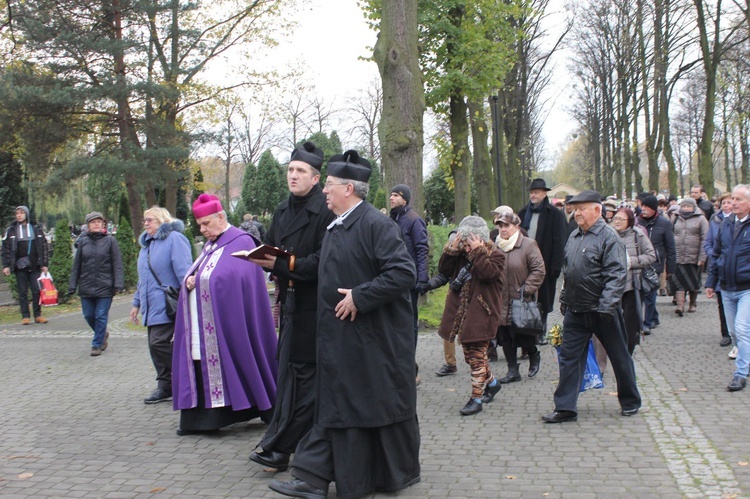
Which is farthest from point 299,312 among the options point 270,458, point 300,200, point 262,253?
point 270,458

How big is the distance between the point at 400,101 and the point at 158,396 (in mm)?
5861

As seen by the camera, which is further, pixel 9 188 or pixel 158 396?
pixel 9 188

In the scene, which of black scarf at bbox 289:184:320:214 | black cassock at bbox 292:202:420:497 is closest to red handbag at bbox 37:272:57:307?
black scarf at bbox 289:184:320:214

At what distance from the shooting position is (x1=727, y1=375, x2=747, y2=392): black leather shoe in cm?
756

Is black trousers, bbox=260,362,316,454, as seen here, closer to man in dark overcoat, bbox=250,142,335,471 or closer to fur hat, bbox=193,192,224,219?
man in dark overcoat, bbox=250,142,335,471

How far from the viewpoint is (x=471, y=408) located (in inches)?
275

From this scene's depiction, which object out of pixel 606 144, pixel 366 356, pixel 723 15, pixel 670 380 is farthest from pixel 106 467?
pixel 606 144

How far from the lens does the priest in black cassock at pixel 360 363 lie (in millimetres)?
4617

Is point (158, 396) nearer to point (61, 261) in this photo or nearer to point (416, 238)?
point (416, 238)

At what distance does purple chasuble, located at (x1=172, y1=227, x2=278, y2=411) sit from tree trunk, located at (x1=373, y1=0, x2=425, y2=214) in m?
5.50

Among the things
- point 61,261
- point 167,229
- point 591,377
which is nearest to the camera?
point 591,377

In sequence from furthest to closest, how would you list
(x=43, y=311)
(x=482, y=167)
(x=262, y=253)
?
(x=482, y=167) < (x=43, y=311) < (x=262, y=253)

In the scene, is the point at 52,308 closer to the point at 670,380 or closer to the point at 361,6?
the point at 361,6

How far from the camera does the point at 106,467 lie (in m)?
5.70
